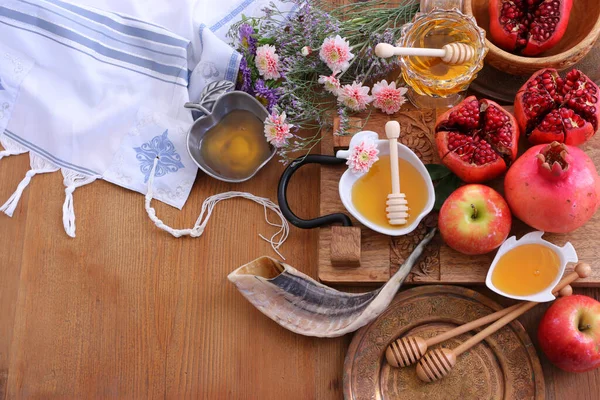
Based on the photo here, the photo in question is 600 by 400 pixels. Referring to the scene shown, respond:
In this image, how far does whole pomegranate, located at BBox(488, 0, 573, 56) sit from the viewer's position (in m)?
1.07

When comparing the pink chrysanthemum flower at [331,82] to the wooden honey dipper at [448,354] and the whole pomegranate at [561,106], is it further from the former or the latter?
the wooden honey dipper at [448,354]

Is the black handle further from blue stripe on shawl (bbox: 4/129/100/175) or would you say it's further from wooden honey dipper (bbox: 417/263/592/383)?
blue stripe on shawl (bbox: 4/129/100/175)

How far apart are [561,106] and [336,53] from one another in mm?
416

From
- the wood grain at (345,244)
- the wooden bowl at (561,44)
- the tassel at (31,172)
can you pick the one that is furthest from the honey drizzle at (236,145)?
the wooden bowl at (561,44)

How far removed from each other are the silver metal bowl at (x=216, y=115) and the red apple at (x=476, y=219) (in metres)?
0.38

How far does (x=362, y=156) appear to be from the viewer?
108 centimetres

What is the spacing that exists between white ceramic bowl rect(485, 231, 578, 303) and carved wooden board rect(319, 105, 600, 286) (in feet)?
0.10

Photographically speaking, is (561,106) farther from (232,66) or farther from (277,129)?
(232,66)

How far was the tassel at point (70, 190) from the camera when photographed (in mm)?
1252

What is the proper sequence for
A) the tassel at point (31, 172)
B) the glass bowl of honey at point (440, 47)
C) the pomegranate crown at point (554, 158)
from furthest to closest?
the tassel at point (31, 172) → the glass bowl of honey at point (440, 47) → the pomegranate crown at point (554, 158)

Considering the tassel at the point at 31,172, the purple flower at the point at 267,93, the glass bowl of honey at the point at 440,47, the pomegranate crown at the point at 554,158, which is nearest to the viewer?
the pomegranate crown at the point at 554,158

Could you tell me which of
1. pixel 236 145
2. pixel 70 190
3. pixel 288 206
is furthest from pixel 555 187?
pixel 70 190

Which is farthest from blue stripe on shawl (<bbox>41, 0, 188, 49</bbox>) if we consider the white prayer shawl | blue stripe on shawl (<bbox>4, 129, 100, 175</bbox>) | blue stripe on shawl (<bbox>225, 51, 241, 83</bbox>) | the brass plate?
the brass plate

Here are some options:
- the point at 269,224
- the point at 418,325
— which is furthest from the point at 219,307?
the point at 418,325
